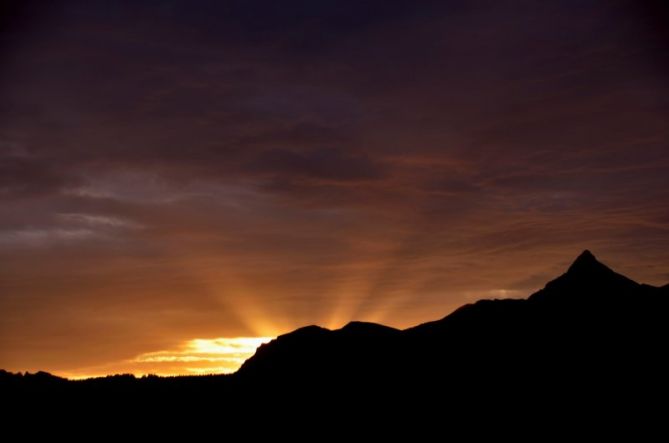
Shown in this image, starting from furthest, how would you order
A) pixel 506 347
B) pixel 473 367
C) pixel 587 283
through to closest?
1. pixel 587 283
2. pixel 506 347
3. pixel 473 367

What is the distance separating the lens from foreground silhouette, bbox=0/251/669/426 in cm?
9625

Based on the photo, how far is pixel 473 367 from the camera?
10425 centimetres

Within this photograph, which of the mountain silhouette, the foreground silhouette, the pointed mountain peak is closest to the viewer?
the foreground silhouette

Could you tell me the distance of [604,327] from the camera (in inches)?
4122

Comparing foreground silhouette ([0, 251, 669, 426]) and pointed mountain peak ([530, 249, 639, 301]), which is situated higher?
pointed mountain peak ([530, 249, 639, 301])

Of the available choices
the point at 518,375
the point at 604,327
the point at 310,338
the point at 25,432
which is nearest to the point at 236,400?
the point at 310,338

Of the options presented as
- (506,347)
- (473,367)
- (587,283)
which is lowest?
(473,367)

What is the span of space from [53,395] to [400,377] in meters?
46.5

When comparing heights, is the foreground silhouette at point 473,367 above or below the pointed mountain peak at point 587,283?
below

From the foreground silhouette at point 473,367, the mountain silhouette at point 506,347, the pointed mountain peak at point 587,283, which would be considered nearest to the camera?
the foreground silhouette at point 473,367

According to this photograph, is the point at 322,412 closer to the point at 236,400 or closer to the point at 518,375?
the point at 236,400

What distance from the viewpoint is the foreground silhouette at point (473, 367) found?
96.2 meters

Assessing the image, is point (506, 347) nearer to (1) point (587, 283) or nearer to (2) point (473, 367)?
(2) point (473, 367)

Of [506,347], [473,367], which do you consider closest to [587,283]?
[506,347]
